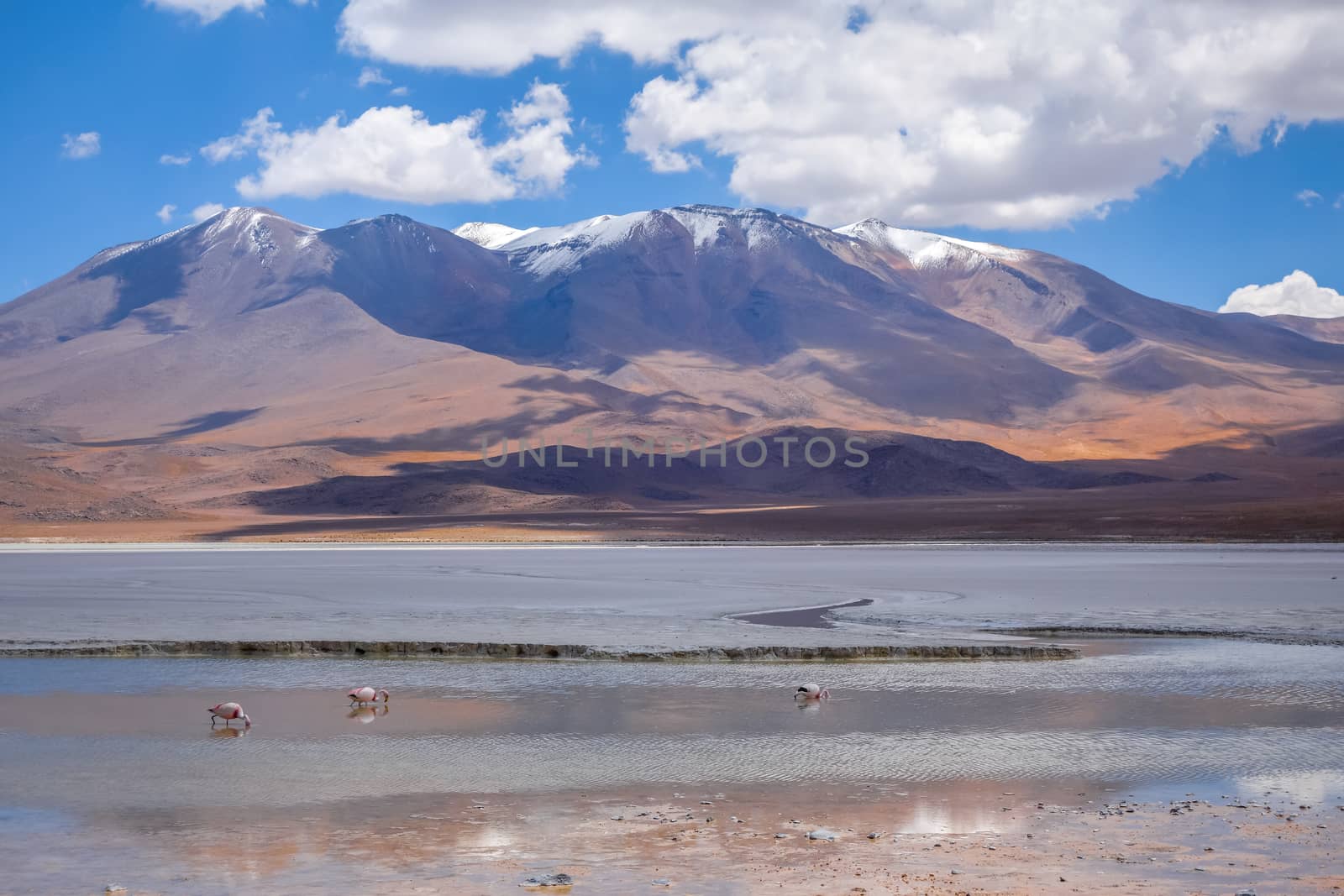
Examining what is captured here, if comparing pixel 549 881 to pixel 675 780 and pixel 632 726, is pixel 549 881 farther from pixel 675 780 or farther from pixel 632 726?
pixel 632 726

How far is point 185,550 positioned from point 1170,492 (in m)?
79.4

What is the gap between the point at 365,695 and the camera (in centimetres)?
1691

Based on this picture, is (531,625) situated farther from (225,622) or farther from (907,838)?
(907,838)

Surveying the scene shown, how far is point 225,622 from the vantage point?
1048 inches

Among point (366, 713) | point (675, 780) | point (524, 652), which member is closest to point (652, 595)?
point (524, 652)

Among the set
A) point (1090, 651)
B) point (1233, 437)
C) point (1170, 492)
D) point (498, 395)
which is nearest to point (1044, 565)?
point (1090, 651)

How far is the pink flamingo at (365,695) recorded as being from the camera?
16891mm

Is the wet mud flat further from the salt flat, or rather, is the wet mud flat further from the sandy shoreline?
the salt flat

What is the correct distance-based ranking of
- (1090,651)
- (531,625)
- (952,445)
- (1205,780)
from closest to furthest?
(1205,780) → (1090,651) → (531,625) → (952,445)

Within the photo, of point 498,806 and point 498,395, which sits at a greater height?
point 498,395

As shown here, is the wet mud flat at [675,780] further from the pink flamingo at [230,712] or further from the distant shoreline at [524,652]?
the distant shoreline at [524,652]

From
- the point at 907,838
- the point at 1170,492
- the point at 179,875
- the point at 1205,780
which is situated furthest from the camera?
the point at 1170,492

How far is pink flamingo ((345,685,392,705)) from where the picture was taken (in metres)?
16.9

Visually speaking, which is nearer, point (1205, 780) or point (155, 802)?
point (155, 802)
